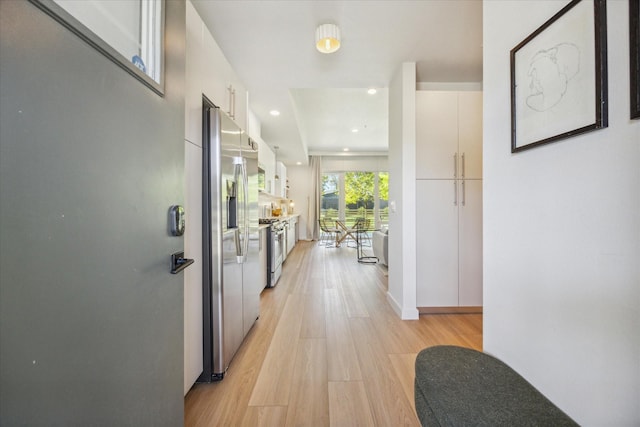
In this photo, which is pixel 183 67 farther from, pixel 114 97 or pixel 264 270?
pixel 264 270

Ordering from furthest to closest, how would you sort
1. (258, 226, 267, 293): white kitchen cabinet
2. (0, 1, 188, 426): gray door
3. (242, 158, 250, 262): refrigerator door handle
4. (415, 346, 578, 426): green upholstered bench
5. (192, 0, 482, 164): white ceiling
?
(258, 226, 267, 293): white kitchen cabinet → (242, 158, 250, 262): refrigerator door handle → (192, 0, 482, 164): white ceiling → (415, 346, 578, 426): green upholstered bench → (0, 1, 188, 426): gray door

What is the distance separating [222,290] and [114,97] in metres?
1.28

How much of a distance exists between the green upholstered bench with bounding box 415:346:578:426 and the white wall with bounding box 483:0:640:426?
2.6 inches

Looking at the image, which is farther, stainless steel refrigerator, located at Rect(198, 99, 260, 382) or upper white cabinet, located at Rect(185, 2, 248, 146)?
stainless steel refrigerator, located at Rect(198, 99, 260, 382)

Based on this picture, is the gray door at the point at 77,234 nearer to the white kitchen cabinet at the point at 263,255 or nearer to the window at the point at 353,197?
the white kitchen cabinet at the point at 263,255

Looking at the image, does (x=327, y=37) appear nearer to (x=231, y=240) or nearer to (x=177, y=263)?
(x=231, y=240)

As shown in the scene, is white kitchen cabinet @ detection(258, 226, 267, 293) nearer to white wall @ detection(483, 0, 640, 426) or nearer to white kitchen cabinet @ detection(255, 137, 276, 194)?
white kitchen cabinet @ detection(255, 137, 276, 194)

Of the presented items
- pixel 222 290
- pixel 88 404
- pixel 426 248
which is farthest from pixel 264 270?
pixel 88 404

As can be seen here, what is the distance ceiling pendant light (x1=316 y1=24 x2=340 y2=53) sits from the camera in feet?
6.48

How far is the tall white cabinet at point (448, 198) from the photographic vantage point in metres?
2.74

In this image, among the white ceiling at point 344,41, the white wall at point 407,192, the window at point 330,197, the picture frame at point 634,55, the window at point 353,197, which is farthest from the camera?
→ the window at point 330,197

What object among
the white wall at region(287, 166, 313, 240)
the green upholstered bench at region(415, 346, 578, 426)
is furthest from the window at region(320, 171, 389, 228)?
the green upholstered bench at region(415, 346, 578, 426)

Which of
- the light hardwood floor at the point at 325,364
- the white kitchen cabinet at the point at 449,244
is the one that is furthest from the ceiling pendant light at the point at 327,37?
the light hardwood floor at the point at 325,364

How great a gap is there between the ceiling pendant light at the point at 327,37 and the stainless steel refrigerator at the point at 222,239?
3.13ft
